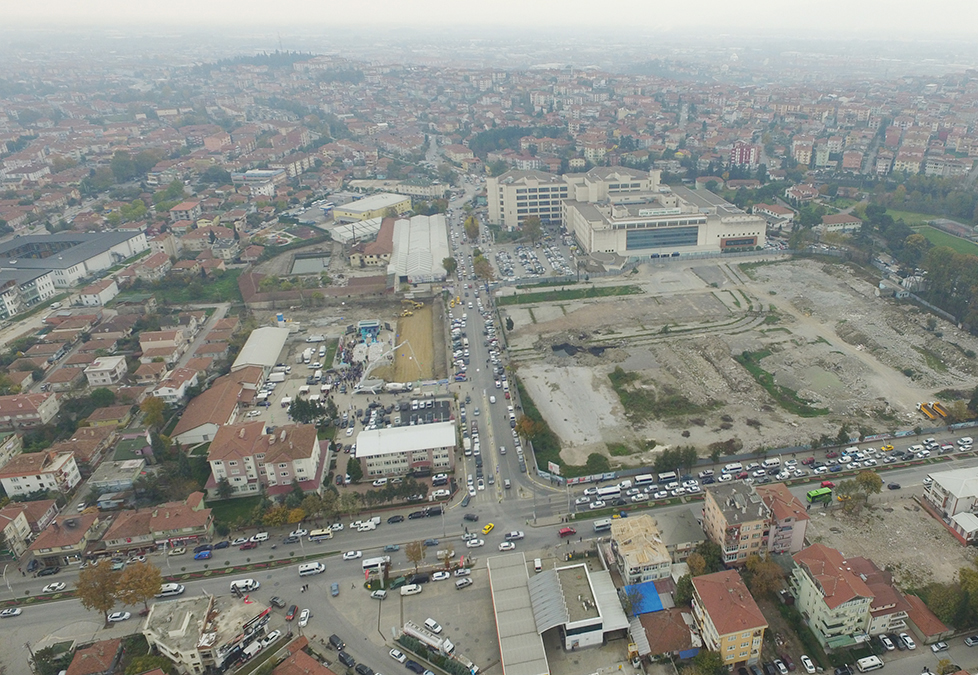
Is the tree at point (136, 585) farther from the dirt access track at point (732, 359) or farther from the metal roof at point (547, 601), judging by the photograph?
the dirt access track at point (732, 359)

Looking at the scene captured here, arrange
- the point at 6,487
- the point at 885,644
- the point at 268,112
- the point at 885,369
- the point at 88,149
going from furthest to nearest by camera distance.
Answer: the point at 268,112, the point at 88,149, the point at 885,369, the point at 6,487, the point at 885,644

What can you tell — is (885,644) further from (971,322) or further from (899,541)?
(971,322)

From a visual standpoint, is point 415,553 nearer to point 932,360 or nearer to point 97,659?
point 97,659

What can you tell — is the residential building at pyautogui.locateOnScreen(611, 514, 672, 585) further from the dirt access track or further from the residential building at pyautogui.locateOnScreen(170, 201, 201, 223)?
the residential building at pyautogui.locateOnScreen(170, 201, 201, 223)

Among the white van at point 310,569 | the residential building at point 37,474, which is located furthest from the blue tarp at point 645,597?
the residential building at point 37,474

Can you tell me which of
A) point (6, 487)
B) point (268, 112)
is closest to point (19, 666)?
point (6, 487)

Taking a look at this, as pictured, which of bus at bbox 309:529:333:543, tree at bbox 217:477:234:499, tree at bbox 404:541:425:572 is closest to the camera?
tree at bbox 404:541:425:572

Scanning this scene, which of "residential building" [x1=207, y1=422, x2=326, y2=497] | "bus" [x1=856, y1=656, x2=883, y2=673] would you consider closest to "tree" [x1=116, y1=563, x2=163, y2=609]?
"residential building" [x1=207, y1=422, x2=326, y2=497]
